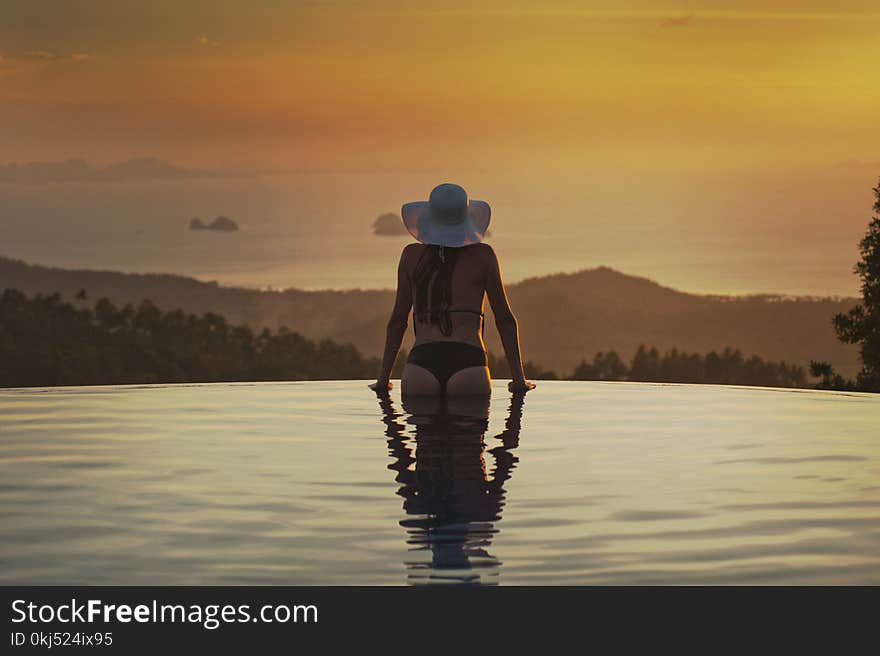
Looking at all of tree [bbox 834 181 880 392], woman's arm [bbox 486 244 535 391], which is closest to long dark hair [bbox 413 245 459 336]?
woman's arm [bbox 486 244 535 391]

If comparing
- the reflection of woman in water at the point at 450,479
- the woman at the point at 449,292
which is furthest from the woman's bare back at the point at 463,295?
the reflection of woman in water at the point at 450,479

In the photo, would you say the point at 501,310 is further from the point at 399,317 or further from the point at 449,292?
the point at 399,317

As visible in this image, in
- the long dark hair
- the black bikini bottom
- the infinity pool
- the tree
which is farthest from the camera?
the tree

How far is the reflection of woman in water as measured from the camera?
6.18m

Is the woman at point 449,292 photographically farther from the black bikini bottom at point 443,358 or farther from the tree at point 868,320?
the tree at point 868,320

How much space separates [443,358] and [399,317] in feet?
2.26

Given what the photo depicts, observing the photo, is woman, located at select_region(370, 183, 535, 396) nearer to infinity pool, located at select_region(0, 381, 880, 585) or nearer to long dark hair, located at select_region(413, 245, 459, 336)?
long dark hair, located at select_region(413, 245, 459, 336)

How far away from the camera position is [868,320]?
41281mm

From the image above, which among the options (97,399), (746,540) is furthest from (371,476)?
(97,399)

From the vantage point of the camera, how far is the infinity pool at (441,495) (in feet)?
20.1

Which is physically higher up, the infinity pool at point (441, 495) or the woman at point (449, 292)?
the woman at point (449, 292)

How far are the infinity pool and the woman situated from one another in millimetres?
283

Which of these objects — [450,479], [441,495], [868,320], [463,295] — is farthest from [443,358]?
[868,320]

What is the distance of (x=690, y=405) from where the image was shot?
14.2 meters
